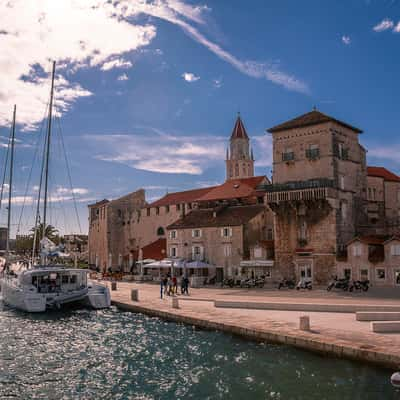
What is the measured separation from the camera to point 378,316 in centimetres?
2288

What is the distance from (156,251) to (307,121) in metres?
27.3

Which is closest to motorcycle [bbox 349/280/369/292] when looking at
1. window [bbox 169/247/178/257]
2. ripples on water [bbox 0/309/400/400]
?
ripples on water [bbox 0/309/400/400]

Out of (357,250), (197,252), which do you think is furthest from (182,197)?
(357,250)

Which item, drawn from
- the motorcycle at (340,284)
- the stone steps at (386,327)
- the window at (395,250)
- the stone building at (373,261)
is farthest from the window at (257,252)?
the stone steps at (386,327)

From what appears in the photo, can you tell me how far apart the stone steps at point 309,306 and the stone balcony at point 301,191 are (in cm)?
1633

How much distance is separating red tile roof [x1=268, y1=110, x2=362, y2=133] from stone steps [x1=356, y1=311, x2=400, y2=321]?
959 inches

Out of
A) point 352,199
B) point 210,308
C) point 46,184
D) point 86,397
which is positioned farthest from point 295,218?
point 86,397

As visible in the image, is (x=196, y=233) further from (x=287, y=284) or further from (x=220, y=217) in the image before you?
(x=287, y=284)

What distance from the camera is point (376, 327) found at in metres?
20.5

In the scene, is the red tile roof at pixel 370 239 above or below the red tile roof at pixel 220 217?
below

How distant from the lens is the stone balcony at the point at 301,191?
42.5m

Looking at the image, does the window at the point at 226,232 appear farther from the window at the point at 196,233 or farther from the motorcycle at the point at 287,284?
the motorcycle at the point at 287,284

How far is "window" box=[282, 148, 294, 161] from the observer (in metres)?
46.2

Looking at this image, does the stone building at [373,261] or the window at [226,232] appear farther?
the window at [226,232]
